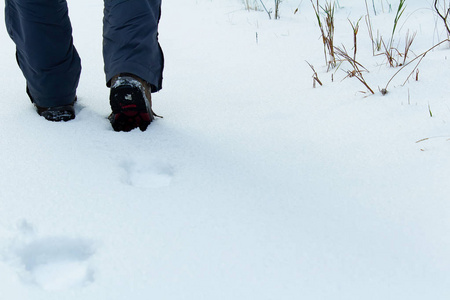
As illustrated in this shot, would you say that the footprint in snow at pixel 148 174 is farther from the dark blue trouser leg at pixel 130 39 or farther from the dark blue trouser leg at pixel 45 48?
the dark blue trouser leg at pixel 45 48

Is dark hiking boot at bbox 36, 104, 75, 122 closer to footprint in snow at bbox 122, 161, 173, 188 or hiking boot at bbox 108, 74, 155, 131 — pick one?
hiking boot at bbox 108, 74, 155, 131

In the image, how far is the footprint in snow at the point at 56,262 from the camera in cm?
98

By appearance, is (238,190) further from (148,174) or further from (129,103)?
(129,103)

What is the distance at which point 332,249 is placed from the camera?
107 centimetres

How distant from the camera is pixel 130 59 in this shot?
1.51m

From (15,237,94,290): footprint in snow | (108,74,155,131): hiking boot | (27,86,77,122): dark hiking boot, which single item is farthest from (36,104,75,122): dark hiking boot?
(15,237,94,290): footprint in snow

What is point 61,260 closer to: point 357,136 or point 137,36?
point 137,36

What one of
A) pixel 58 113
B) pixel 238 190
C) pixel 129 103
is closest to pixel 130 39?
pixel 129 103

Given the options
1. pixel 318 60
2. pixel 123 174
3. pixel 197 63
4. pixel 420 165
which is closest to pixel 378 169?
pixel 420 165

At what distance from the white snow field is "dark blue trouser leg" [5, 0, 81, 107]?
10 centimetres

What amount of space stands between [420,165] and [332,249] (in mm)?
442

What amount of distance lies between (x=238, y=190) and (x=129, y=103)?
46 centimetres

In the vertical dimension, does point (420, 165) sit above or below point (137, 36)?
below

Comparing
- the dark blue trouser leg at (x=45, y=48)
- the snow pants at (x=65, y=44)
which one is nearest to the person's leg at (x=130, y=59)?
the snow pants at (x=65, y=44)
